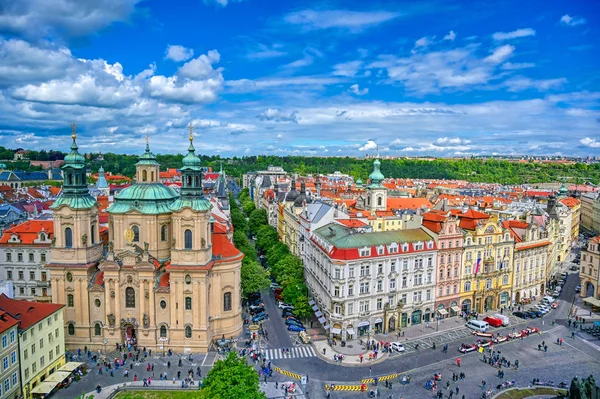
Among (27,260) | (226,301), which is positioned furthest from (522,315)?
(27,260)

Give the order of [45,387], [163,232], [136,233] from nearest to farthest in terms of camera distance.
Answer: [45,387] → [136,233] → [163,232]

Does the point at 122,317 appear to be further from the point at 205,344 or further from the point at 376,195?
the point at 376,195

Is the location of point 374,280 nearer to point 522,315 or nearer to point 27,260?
point 522,315

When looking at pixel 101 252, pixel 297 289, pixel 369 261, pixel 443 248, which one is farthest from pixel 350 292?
pixel 101 252

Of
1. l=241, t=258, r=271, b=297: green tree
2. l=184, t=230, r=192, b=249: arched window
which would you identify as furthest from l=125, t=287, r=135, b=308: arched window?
l=241, t=258, r=271, b=297: green tree

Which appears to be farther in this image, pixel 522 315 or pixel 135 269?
pixel 522 315

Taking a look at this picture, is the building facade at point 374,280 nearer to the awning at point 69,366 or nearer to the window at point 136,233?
the window at point 136,233

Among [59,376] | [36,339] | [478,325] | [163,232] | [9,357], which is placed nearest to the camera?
[9,357]
